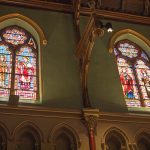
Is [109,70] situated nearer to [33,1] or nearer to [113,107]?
[113,107]

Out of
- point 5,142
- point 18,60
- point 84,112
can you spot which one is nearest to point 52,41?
point 18,60

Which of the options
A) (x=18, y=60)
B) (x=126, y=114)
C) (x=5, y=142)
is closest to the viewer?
(x=5, y=142)

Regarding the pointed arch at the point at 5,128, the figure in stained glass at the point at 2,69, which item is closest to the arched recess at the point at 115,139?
the pointed arch at the point at 5,128

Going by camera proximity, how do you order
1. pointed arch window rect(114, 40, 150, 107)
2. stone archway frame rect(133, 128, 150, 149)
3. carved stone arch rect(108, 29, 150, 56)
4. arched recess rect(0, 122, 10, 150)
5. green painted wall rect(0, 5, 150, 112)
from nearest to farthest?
arched recess rect(0, 122, 10, 150), stone archway frame rect(133, 128, 150, 149), green painted wall rect(0, 5, 150, 112), pointed arch window rect(114, 40, 150, 107), carved stone arch rect(108, 29, 150, 56)

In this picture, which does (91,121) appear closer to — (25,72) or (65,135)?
(65,135)

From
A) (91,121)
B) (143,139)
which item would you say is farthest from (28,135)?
(143,139)

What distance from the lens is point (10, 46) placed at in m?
10.7

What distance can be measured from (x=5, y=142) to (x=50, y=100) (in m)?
1.90

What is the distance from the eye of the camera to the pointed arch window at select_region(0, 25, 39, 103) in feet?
31.9

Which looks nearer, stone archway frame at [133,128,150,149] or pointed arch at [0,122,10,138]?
pointed arch at [0,122,10,138]

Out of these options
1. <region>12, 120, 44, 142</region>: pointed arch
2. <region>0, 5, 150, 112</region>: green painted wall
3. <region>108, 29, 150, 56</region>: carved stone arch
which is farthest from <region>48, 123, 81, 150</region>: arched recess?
<region>108, 29, 150, 56</region>: carved stone arch

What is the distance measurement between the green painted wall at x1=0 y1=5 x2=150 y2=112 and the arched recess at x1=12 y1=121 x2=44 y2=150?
0.91 m

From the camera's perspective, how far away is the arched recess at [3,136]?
834 centimetres

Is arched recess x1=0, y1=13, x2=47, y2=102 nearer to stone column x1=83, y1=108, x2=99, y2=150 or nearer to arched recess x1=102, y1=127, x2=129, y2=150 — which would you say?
stone column x1=83, y1=108, x2=99, y2=150
